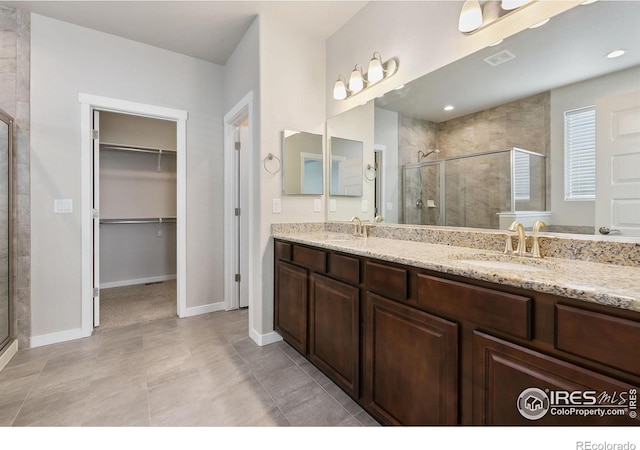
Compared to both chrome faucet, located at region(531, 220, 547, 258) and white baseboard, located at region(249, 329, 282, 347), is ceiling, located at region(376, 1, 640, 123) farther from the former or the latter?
white baseboard, located at region(249, 329, 282, 347)

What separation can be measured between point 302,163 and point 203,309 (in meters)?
1.94

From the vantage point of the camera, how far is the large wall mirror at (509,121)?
4.12 ft

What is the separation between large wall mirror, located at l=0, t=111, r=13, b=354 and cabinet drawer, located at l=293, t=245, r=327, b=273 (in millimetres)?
2197

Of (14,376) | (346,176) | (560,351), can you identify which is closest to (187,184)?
(346,176)

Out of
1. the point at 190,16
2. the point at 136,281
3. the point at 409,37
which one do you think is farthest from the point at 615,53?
the point at 136,281

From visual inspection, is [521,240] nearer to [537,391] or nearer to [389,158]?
[537,391]

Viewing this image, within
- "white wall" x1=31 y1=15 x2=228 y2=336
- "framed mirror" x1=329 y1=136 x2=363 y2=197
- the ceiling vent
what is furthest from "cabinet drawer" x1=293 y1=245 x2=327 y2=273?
"white wall" x1=31 y1=15 x2=228 y2=336

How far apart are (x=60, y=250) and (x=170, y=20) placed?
2188 mm

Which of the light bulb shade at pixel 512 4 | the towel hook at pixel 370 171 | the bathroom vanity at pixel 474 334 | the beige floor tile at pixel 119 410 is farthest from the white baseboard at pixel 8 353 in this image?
the light bulb shade at pixel 512 4

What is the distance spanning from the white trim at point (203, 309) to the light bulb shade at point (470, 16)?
10.7 feet

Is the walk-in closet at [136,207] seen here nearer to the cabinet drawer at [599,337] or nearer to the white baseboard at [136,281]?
the white baseboard at [136,281]

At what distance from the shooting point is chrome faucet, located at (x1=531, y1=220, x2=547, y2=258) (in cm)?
135

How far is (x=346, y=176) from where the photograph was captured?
2.65 meters

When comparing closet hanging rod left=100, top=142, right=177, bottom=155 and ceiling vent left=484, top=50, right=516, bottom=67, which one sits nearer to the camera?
ceiling vent left=484, top=50, right=516, bottom=67
